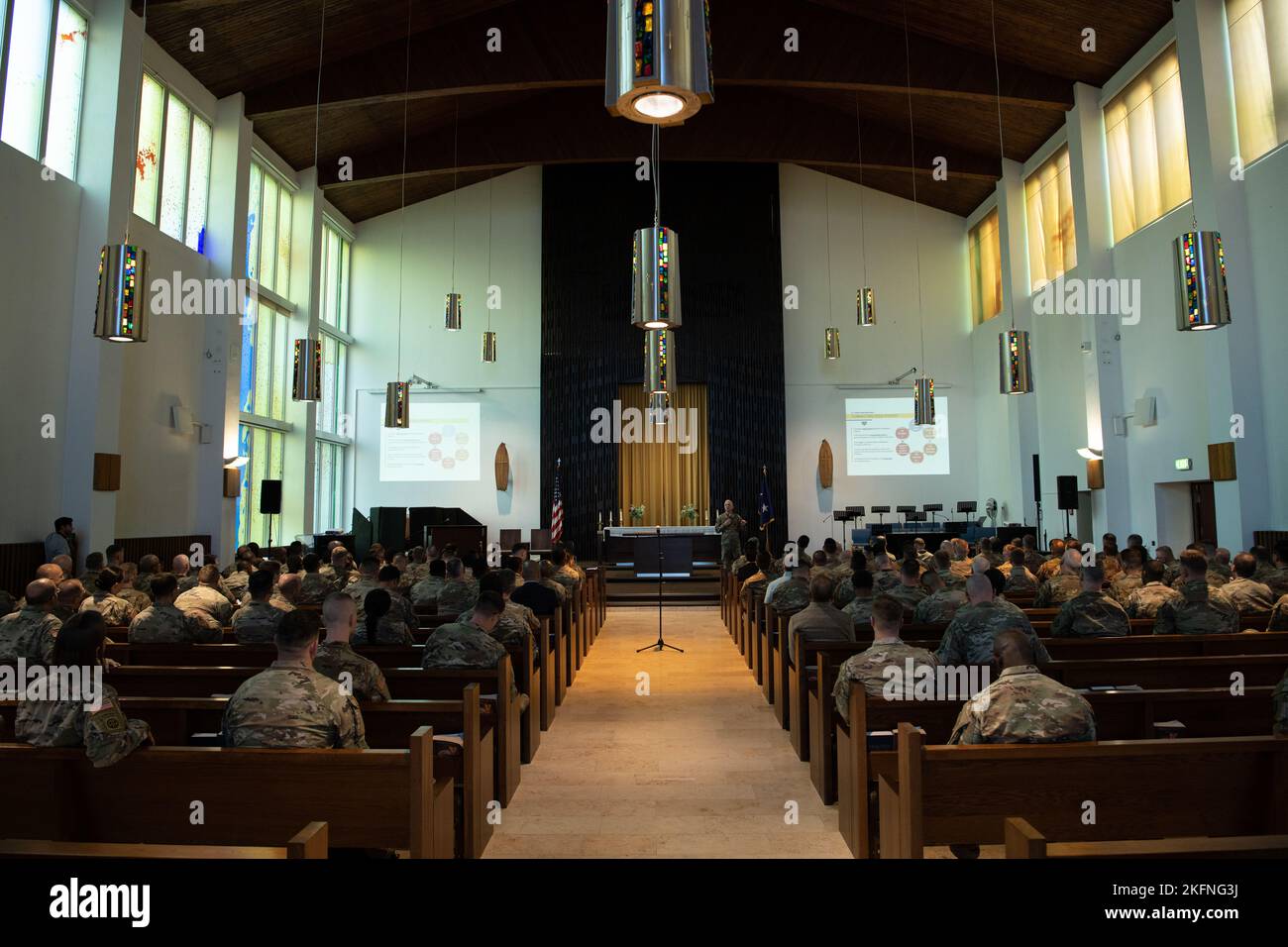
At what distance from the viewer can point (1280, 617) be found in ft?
14.7

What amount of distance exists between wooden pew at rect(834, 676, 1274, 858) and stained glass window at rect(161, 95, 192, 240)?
1031cm

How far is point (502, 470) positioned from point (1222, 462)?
1094cm

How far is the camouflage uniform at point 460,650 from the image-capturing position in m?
3.82

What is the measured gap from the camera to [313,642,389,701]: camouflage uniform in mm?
3150

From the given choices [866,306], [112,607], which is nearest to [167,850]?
[112,607]

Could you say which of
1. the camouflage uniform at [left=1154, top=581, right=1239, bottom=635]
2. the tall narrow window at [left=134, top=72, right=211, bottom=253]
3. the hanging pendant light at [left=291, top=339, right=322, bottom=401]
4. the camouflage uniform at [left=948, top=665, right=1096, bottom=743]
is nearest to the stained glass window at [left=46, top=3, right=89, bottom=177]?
the tall narrow window at [left=134, top=72, right=211, bottom=253]

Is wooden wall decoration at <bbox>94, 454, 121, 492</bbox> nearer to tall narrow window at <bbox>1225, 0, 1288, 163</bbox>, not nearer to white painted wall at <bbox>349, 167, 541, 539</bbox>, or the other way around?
white painted wall at <bbox>349, 167, 541, 539</bbox>

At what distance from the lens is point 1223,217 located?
8.51 meters

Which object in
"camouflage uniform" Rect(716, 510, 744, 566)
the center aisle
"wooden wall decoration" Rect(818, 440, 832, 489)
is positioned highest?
"wooden wall decoration" Rect(818, 440, 832, 489)

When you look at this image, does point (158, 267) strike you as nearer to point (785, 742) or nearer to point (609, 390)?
point (609, 390)

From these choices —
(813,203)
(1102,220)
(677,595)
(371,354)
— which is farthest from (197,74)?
(1102,220)

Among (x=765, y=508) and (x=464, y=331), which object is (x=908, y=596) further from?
(x=464, y=331)

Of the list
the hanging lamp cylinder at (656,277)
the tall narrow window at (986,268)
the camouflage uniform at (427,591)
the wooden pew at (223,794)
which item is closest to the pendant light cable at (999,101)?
the tall narrow window at (986,268)

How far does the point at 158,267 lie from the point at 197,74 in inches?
97.8
